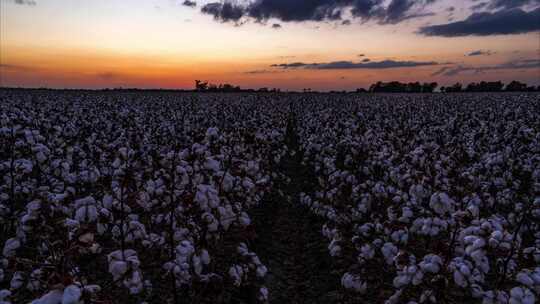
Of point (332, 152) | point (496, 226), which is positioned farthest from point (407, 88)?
point (496, 226)

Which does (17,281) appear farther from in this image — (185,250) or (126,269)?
(185,250)

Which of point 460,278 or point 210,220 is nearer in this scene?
point 460,278

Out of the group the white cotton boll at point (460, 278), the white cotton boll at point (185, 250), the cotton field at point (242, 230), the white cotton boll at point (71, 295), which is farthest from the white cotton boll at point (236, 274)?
the white cotton boll at point (460, 278)

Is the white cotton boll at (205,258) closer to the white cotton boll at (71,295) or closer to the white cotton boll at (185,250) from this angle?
the white cotton boll at (185,250)

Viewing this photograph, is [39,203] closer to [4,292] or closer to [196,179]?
[4,292]

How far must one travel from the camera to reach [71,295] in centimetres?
268

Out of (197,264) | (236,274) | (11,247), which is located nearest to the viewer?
(197,264)

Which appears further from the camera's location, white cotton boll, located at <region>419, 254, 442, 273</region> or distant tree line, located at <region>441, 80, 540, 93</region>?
distant tree line, located at <region>441, 80, 540, 93</region>

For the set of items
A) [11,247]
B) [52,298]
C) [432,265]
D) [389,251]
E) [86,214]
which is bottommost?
[389,251]

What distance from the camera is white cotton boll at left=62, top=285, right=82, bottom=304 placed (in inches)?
105

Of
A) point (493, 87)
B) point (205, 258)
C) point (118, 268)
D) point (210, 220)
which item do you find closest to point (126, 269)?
Answer: point (118, 268)

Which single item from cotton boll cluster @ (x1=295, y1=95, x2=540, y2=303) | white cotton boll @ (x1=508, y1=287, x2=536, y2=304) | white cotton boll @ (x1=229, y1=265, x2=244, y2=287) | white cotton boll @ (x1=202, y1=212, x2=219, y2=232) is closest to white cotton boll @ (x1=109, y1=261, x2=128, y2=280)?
white cotton boll @ (x1=202, y1=212, x2=219, y2=232)

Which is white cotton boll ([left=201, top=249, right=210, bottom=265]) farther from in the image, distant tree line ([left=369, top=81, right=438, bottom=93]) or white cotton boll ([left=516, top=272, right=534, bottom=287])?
distant tree line ([left=369, top=81, right=438, bottom=93])

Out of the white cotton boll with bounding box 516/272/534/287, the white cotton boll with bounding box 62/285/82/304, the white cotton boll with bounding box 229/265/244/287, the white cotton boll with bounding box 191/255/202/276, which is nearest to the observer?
the white cotton boll with bounding box 62/285/82/304
